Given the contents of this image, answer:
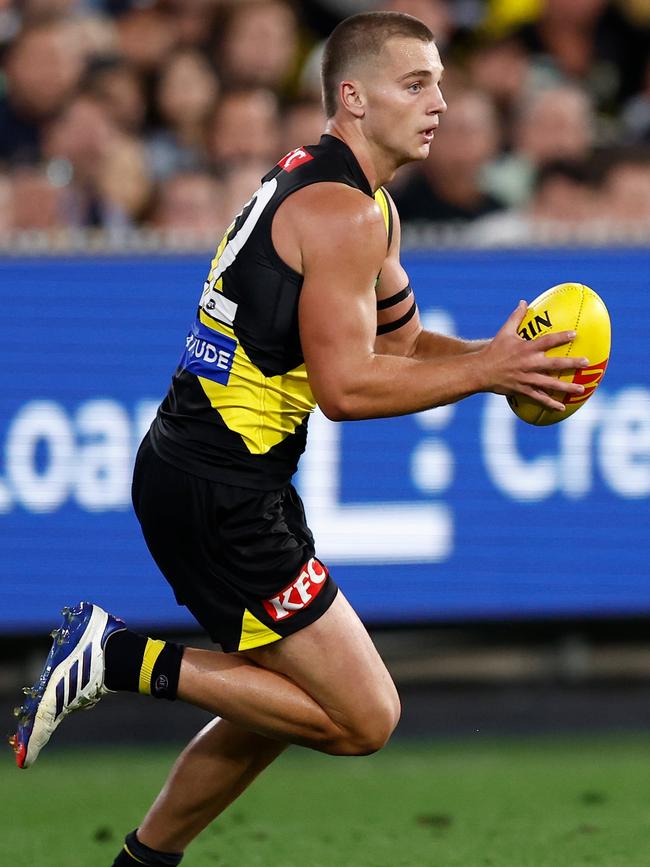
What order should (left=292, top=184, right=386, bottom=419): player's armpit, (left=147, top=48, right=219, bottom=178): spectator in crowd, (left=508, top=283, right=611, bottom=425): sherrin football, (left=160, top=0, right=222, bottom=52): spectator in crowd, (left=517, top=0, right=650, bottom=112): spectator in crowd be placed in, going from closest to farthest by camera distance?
(left=292, top=184, right=386, bottom=419): player's armpit, (left=508, top=283, right=611, bottom=425): sherrin football, (left=147, top=48, right=219, bottom=178): spectator in crowd, (left=160, top=0, right=222, bottom=52): spectator in crowd, (left=517, top=0, right=650, bottom=112): spectator in crowd

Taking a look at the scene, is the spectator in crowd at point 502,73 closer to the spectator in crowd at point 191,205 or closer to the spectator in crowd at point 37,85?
the spectator in crowd at point 191,205

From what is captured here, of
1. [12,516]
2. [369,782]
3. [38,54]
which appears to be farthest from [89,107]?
[369,782]

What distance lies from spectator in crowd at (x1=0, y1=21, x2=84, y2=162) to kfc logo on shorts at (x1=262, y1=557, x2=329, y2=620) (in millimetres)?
4480

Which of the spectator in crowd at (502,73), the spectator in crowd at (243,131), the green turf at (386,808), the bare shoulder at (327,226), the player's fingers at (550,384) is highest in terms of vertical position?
the spectator in crowd at (502,73)

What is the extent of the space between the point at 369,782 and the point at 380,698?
218 centimetres

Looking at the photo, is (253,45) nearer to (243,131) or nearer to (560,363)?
(243,131)

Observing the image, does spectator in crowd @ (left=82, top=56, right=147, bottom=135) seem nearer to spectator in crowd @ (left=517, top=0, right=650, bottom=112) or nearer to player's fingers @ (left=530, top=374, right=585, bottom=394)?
spectator in crowd @ (left=517, top=0, right=650, bottom=112)

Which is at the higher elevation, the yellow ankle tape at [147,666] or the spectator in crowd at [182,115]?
the spectator in crowd at [182,115]

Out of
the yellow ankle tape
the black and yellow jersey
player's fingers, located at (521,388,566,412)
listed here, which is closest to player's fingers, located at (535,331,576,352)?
player's fingers, located at (521,388,566,412)

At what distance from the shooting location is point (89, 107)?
7969 millimetres

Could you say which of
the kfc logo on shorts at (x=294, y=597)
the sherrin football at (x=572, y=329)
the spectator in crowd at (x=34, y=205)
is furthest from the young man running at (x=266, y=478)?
the spectator in crowd at (x=34, y=205)

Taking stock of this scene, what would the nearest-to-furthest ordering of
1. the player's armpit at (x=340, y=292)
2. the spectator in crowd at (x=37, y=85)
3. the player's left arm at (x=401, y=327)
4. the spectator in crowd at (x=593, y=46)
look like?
the player's armpit at (x=340, y=292) → the player's left arm at (x=401, y=327) → the spectator in crowd at (x=37, y=85) → the spectator in crowd at (x=593, y=46)

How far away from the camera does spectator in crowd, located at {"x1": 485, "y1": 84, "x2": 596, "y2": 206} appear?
8164 millimetres

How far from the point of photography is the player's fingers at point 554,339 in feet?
13.0
